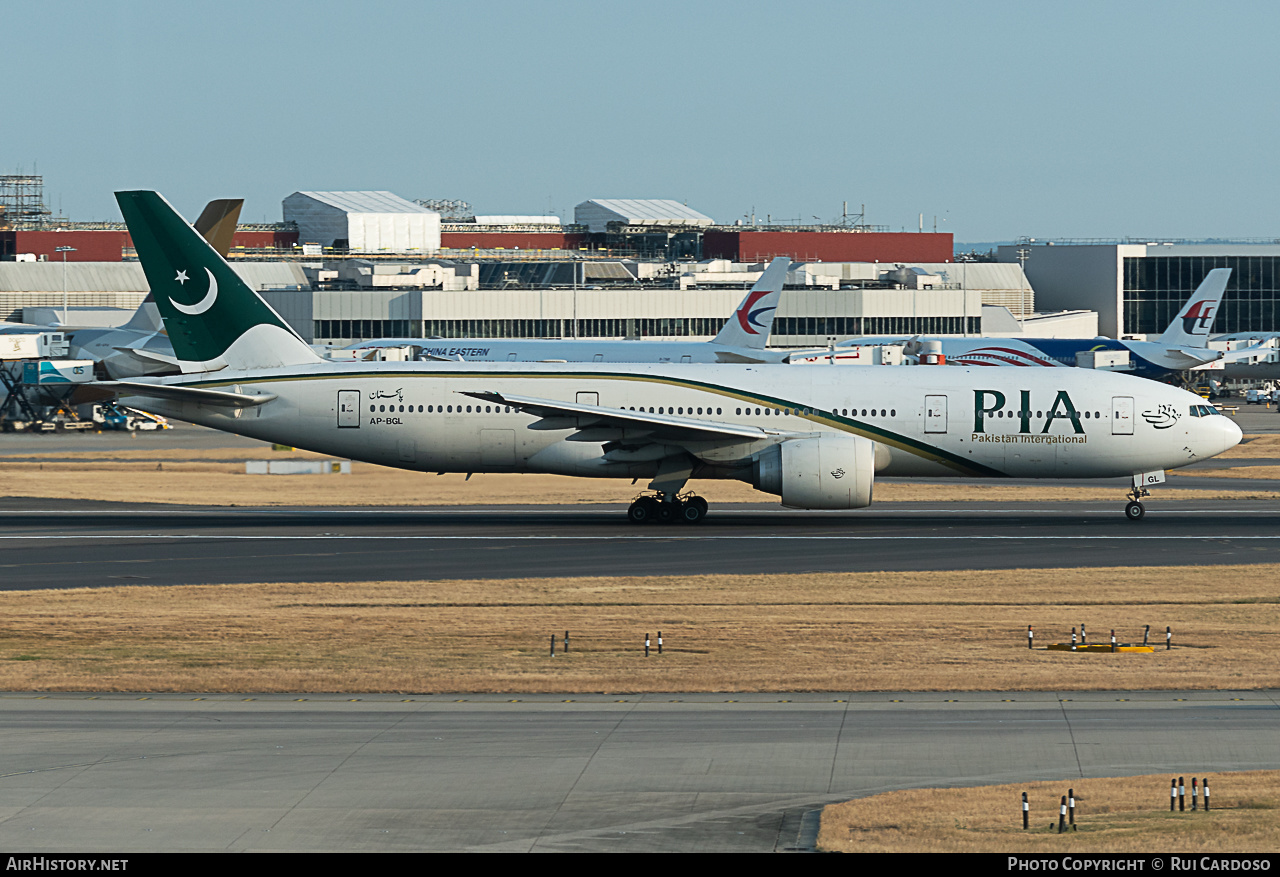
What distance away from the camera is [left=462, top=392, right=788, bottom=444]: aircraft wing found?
37.8m

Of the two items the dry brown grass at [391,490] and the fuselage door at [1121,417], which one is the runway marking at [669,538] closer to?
the fuselage door at [1121,417]

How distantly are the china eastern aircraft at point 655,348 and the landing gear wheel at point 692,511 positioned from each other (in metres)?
32.0

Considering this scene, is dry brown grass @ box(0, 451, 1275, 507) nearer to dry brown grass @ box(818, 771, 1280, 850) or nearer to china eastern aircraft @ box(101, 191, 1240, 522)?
china eastern aircraft @ box(101, 191, 1240, 522)

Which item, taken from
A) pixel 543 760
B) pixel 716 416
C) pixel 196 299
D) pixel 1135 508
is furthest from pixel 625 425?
pixel 543 760

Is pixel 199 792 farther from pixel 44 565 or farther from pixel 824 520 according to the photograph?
pixel 824 520

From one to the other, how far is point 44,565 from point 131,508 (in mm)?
Answer: 12597

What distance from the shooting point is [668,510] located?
40219mm

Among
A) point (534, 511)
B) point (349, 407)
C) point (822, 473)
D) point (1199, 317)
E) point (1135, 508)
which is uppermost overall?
point (1199, 317)

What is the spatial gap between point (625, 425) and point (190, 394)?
12.0 meters

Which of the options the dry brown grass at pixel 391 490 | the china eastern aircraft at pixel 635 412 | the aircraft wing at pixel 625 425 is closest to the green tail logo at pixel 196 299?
the china eastern aircraft at pixel 635 412

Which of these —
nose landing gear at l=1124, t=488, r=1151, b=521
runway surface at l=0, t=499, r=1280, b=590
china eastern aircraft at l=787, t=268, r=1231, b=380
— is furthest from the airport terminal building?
nose landing gear at l=1124, t=488, r=1151, b=521

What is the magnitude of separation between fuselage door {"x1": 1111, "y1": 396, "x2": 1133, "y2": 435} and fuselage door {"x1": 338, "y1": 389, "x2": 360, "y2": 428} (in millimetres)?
21206

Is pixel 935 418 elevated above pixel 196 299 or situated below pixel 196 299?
below

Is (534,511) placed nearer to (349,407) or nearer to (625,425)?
(625,425)
